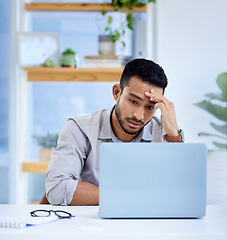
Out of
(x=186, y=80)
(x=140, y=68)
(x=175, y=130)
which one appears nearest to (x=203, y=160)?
(x=175, y=130)

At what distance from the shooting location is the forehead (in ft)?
5.97

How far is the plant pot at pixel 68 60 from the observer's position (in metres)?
3.27

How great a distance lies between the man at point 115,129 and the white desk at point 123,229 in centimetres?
49

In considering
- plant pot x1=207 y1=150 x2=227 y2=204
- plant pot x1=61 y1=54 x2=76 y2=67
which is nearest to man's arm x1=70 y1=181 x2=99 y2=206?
plant pot x1=207 y1=150 x2=227 y2=204

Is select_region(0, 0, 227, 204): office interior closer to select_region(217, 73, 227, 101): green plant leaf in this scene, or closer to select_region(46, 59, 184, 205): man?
select_region(217, 73, 227, 101): green plant leaf

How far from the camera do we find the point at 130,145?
1.14m

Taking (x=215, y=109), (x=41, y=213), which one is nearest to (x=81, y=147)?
(x=41, y=213)

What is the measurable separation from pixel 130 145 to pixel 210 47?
2.26 meters

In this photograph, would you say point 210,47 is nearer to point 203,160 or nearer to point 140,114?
point 140,114

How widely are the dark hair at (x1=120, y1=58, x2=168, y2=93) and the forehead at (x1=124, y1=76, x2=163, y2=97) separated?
15 mm

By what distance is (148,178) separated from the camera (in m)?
1.13

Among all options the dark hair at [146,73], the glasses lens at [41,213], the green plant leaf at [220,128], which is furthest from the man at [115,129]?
the green plant leaf at [220,128]

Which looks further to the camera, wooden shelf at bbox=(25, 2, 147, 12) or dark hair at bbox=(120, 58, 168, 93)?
wooden shelf at bbox=(25, 2, 147, 12)

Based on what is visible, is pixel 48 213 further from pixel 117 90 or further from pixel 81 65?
pixel 81 65
